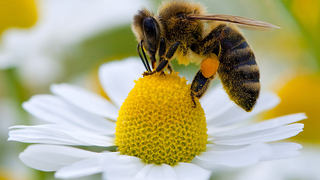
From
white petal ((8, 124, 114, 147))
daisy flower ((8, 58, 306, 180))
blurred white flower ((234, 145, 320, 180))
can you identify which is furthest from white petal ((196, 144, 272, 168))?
blurred white flower ((234, 145, 320, 180))

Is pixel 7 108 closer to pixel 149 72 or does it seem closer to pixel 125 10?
pixel 125 10

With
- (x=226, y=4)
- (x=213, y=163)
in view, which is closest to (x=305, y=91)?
(x=226, y=4)

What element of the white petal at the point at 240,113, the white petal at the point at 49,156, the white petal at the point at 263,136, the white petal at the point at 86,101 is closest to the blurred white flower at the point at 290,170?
the white petal at the point at 240,113

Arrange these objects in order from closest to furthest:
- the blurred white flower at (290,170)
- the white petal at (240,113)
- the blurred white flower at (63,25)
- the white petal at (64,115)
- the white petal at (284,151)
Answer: the white petal at (284,151)
the white petal at (64,115)
the white petal at (240,113)
the blurred white flower at (290,170)
the blurred white flower at (63,25)

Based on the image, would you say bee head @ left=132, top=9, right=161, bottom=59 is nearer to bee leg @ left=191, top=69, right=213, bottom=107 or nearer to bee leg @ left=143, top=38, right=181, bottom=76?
bee leg @ left=143, top=38, right=181, bottom=76

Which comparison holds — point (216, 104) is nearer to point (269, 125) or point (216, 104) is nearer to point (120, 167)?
point (269, 125)

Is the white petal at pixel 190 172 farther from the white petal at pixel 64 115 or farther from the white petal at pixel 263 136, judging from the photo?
the white petal at pixel 64 115
